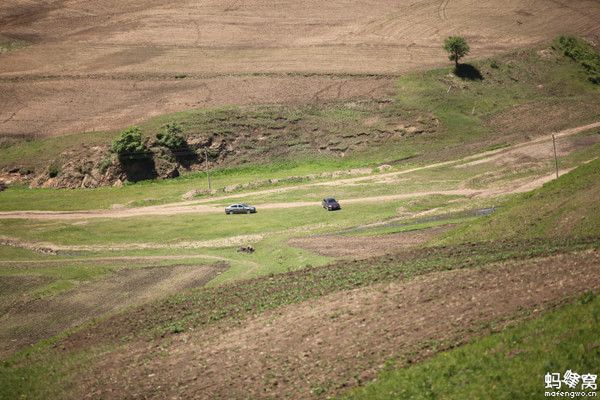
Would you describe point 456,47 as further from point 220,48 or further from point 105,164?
point 105,164

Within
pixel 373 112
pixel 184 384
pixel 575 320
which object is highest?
pixel 575 320

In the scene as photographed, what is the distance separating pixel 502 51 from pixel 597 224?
9435 cm

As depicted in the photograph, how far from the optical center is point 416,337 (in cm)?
2797

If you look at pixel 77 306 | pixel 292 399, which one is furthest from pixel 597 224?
pixel 77 306

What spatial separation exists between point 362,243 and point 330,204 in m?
18.6

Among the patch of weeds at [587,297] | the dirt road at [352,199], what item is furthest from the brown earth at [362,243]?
the patch of weeds at [587,297]

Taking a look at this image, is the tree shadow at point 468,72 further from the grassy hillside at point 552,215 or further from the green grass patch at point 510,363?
the green grass patch at point 510,363

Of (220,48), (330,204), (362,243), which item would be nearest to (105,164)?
(220,48)

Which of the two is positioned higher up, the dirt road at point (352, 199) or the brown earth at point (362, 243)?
the brown earth at point (362, 243)

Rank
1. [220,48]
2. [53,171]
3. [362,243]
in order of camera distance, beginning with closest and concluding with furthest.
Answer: [362,243] < [53,171] < [220,48]

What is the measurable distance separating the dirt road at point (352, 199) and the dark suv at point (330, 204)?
8.84ft

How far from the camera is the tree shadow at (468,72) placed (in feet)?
396

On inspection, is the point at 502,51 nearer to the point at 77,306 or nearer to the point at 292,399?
the point at 77,306

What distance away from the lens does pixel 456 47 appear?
12088cm
